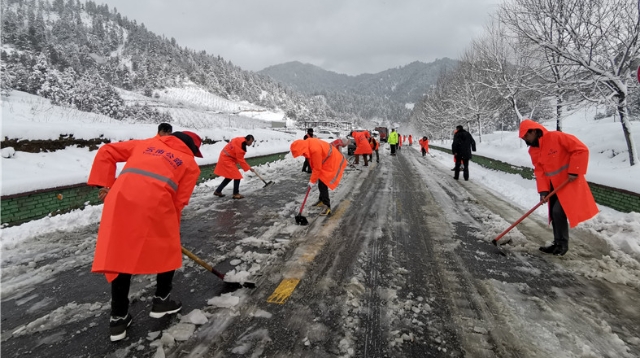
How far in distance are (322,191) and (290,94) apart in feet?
525

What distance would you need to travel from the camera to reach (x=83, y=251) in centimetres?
424

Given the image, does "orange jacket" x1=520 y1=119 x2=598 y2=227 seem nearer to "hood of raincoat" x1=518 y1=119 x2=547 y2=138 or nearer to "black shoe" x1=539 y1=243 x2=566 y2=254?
"hood of raincoat" x1=518 y1=119 x2=547 y2=138

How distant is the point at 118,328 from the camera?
248 cm

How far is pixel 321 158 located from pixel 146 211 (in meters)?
3.96

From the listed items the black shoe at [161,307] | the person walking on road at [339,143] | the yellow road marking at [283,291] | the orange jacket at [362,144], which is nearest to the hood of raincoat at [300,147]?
the person walking on road at [339,143]

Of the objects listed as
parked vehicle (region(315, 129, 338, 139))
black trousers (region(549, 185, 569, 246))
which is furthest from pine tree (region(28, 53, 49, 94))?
black trousers (region(549, 185, 569, 246))

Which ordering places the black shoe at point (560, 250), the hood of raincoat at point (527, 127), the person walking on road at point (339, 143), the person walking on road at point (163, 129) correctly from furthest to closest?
the person walking on road at point (339, 143) < the hood of raincoat at point (527, 127) < the black shoe at point (560, 250) < the person walking on road at point (163, 129)

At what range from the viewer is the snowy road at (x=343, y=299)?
7.95 ft

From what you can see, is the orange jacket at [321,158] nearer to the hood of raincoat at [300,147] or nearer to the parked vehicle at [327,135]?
the hood of raincoat at [300,147]

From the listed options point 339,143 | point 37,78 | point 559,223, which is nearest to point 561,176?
point 559,223

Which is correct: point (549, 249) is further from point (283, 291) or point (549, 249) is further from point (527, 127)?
point (283, 291)

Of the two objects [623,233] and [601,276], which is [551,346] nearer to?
[601,276]

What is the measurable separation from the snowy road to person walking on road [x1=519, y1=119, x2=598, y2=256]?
46 cm

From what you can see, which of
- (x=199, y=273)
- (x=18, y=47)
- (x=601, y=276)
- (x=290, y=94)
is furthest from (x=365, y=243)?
(x=290, y=94)
